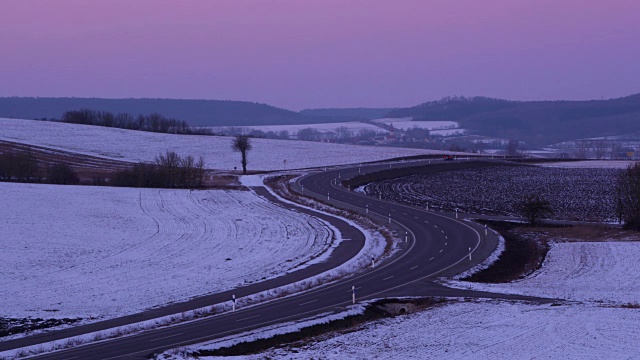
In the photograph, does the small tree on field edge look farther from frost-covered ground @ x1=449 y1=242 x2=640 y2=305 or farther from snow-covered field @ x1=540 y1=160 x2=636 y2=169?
snow-covered field @ x1=540 y1=160 x2=636 y2=169

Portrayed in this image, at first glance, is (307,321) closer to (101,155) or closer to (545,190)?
(545,190)

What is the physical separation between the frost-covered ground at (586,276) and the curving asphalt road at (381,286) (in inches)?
89.6

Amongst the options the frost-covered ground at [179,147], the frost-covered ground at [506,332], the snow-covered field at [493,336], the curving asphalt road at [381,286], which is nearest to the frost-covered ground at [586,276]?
the frost-covered ground at [506,332]

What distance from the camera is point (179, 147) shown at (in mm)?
138125

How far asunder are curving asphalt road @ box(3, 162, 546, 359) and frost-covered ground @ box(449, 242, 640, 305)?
2.28m

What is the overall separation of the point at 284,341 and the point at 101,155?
341ft

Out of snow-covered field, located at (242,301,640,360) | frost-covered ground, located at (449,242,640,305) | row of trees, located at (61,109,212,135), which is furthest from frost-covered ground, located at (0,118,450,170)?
snow-covered field, located at (242,301,640,360)

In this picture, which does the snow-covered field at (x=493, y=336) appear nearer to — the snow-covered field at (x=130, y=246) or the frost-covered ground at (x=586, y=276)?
the frost-covered ground at (x=586, y=276)

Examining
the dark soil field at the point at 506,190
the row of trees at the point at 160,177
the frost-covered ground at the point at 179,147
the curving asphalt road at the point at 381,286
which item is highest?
the frost-covered ground at the point at 179,147

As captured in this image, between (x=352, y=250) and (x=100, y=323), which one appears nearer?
(x=100, y=323)

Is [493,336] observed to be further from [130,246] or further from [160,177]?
[160,177]

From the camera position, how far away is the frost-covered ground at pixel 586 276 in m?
33.8

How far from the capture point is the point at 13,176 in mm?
82500

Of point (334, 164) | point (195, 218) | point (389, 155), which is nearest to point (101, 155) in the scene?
point (334, 164)
